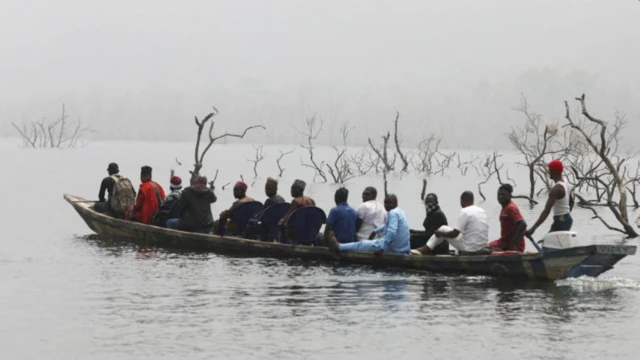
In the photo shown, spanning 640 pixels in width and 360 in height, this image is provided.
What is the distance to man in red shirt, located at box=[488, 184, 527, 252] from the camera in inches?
722

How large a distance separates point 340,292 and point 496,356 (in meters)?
4.75

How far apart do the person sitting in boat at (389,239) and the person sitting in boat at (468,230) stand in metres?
0.63

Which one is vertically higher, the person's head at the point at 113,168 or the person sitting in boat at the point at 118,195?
the person's head at the point at 113,168

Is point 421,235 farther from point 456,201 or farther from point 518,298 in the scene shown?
point 456,201

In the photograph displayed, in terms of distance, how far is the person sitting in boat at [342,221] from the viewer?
65.1 feet

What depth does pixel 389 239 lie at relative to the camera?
19375mm

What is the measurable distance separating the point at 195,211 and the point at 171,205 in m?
0.84

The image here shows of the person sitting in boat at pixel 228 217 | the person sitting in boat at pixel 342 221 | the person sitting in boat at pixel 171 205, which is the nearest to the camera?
the person sitting in boat at pixel 342 221

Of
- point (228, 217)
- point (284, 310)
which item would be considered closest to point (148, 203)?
point (228, 217)

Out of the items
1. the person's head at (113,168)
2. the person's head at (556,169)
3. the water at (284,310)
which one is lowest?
the water at (284,310)

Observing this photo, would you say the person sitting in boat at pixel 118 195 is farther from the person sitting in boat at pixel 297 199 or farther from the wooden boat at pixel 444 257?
the person sitting in boat at pixel 297 199

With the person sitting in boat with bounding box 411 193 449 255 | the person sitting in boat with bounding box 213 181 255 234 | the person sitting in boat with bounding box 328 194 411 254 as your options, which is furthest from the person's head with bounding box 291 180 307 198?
the person sitting in boat with bounding box 411 193 449 255

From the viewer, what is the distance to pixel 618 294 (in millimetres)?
17844

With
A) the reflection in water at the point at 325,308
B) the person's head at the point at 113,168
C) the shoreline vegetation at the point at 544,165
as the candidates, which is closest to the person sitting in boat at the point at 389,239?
the reflection in water at the point at 325,308
